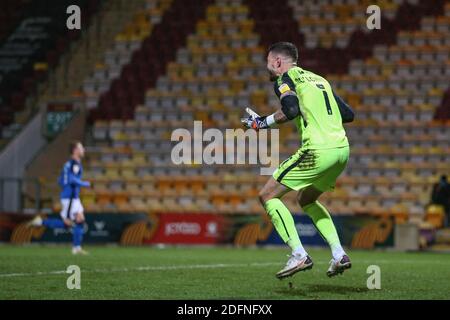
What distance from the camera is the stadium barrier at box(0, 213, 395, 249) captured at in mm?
19594

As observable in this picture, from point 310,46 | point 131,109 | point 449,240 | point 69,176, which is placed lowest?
point 449,240

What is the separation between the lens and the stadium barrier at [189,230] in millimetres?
19594

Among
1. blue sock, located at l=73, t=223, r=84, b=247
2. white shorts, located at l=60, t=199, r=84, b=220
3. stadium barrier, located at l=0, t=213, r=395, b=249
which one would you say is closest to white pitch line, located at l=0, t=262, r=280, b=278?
blue sock, located at l=73, t=223, r=84, b=247

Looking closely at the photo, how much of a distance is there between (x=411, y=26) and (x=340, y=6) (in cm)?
214

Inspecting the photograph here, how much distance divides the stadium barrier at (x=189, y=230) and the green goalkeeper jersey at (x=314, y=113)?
11.5 metres

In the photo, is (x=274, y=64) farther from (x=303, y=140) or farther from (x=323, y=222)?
(x=323, y=222)

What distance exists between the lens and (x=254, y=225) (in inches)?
792

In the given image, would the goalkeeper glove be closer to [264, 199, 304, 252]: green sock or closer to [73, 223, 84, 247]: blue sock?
[264, 199, 304, 252]: green sock

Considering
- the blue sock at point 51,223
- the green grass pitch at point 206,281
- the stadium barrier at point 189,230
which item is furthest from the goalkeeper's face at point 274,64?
the blue sock at point 51,223

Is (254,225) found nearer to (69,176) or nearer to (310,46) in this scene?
(69,176)

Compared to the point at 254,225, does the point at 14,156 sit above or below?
above

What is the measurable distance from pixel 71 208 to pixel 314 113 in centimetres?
918

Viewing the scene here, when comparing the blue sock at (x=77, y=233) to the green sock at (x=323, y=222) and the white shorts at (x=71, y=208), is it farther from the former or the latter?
the green sock at (x=323, y=222)
